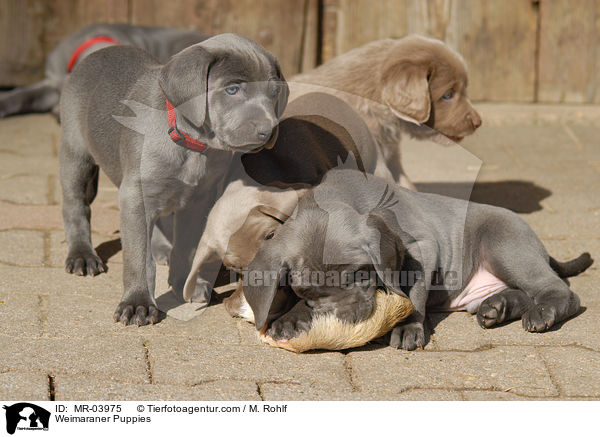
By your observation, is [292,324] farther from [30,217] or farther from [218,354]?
[30,217]

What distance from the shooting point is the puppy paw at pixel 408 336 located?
3.39 m

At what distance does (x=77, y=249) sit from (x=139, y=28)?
10.5 feet

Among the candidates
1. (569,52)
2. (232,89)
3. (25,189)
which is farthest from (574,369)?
(569,52)

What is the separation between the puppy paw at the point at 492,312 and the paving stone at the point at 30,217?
7.73ft

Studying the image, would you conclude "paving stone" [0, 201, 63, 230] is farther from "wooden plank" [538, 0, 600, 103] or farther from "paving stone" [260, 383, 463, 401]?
"wooden plank" [538, 0, 600, 103]

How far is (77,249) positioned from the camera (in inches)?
166

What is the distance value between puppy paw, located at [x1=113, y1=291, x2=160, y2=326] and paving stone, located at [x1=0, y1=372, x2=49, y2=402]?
21.3 inches

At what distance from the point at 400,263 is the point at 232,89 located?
963 millimetres

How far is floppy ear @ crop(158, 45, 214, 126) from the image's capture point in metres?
3.45

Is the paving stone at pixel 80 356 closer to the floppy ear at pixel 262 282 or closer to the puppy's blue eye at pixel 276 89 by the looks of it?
the floppy ear at pixel 262 282

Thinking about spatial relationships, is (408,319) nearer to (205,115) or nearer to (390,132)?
(205,115)

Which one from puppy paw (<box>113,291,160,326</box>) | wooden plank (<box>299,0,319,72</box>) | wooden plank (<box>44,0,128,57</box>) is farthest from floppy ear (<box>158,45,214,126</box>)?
wooden plank (<box>44,0,128,57</box>)

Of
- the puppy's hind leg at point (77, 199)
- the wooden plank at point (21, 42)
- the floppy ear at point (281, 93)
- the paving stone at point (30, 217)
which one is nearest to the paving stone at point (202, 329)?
the puppy's hind leg at point (77, 199)
